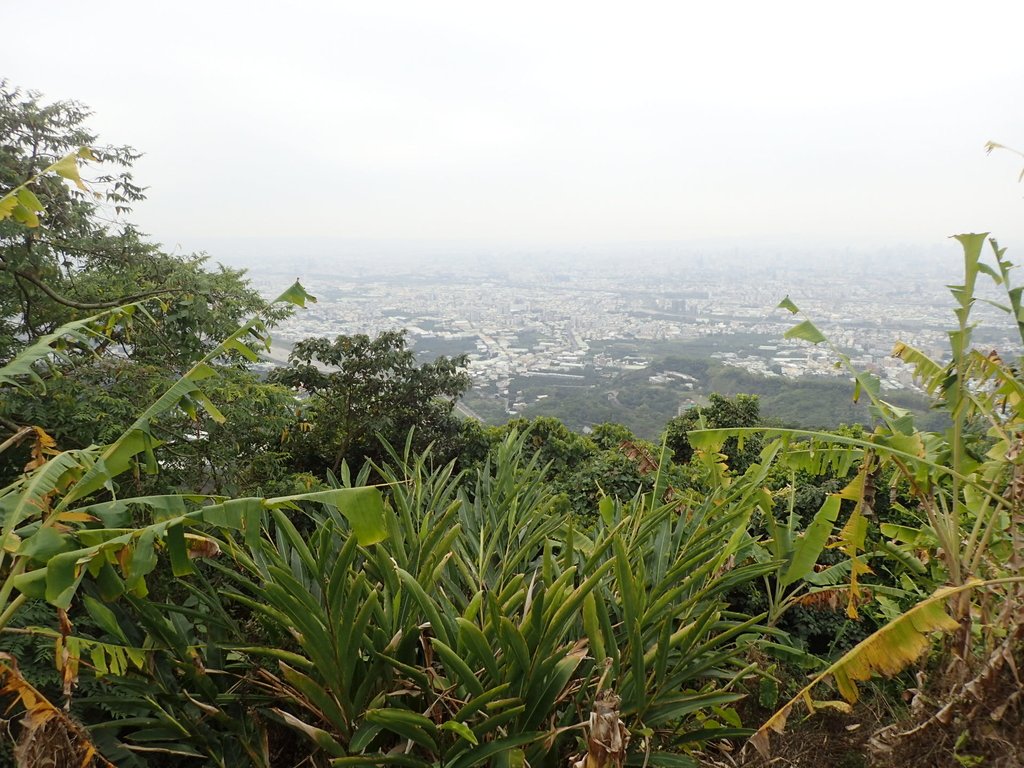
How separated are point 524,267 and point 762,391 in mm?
64462

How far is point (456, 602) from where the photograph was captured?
2.48 m

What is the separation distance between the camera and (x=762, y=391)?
1797 cm

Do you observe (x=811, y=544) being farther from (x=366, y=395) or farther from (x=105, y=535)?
(x=366, y=395)

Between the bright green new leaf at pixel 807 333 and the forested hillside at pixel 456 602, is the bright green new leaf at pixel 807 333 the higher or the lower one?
the higher one

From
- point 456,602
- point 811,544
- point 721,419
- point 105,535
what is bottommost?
point 721,419

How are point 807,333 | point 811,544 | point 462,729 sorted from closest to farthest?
point 462,729, point 811,544, point 807,333

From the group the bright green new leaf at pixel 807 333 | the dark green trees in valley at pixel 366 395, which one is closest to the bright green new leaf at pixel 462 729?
the bright green new leaf at pixel 807 333

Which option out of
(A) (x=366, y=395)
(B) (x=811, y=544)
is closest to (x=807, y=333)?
(B) (x=811, y=544)

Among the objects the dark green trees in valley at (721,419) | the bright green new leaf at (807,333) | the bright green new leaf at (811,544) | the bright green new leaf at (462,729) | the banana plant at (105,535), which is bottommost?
the dark green trees in valley at (721,419)

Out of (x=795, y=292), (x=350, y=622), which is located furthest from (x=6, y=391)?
(x=795, y=292)

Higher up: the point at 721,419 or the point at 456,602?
the point at 456,602

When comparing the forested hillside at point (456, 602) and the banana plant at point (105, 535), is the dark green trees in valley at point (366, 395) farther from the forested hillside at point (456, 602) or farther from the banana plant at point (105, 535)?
the banana plant at point (105, 535)

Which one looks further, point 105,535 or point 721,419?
point 721,419

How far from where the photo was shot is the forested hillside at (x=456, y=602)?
64.5 inches
